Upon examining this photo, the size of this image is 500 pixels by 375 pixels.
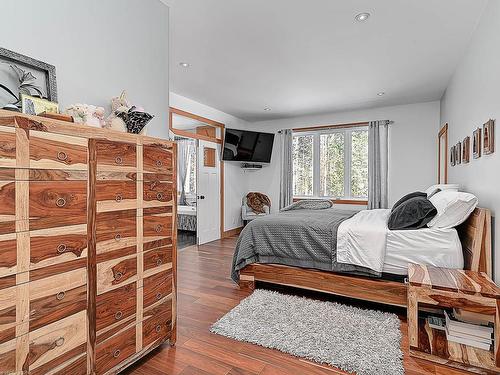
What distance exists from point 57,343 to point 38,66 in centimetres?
142

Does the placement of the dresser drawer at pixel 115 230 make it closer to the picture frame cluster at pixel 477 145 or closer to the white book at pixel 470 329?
the white book at pixel 470 329

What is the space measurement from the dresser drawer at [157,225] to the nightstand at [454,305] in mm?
1722

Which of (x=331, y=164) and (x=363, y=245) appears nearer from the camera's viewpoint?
(x=363, y=245)

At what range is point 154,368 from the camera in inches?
72.1

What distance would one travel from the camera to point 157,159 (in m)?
1.89

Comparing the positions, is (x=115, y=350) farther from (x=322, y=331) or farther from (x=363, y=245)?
(x=363, y=245)

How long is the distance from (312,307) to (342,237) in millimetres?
707

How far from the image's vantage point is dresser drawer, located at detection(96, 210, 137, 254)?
5.04 ft

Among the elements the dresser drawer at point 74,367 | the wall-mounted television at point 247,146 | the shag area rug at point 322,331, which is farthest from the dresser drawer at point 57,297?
the wall-mounted television at point 247,146

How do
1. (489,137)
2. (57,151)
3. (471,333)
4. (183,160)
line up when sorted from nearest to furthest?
(57,151), (471,333), (489,137), (183,160)

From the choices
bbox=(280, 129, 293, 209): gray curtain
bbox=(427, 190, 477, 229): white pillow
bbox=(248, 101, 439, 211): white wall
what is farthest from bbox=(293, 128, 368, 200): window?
bbox=(427, 190, 477, 229): white pillow

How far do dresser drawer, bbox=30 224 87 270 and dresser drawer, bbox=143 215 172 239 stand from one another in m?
0.40

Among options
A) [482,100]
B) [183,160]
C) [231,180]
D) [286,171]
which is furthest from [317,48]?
[183,160]

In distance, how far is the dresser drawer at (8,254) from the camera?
1136 millimetres
